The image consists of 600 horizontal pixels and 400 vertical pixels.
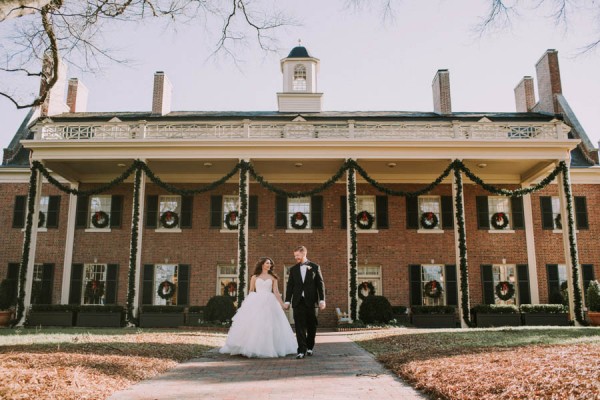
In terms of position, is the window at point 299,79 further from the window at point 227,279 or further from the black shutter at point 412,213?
the window at point 227,279

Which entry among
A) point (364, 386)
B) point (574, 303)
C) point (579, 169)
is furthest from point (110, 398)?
point (579, 169)

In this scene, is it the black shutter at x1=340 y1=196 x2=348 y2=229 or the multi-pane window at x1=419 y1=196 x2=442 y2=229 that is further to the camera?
the multi-pane window at x1=419 y1=196 x2=442 y2=229

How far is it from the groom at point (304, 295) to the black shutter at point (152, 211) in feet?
48.0

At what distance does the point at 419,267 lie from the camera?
2209cm

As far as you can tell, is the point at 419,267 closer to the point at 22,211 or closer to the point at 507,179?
the point at 507,179

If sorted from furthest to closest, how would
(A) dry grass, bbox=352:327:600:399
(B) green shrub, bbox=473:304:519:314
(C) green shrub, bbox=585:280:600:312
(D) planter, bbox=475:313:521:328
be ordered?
(B) green shrub, bbox=473:304:519:314 → (D) planter, bbox=475:313:521:328 → (C) green shrub, bbox=585:280:600:312 → (A) dry grass, bbox=352:327:600:399

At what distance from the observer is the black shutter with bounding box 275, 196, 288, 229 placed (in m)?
22.4

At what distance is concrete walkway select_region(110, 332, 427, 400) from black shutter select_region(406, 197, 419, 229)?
567 inches

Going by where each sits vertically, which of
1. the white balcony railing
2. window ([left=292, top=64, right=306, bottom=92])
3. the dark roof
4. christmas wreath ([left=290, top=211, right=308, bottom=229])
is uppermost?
the dark roof

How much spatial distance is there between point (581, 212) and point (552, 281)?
135 inches

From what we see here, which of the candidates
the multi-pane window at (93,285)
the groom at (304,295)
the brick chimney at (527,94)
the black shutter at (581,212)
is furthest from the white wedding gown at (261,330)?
the brick chimney at (527,94)

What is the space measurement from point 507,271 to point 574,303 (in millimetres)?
3981

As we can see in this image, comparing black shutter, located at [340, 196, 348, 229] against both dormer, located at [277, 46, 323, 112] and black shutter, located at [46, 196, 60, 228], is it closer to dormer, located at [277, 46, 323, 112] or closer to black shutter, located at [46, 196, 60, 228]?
dormer, located at [277, 46, 323, 112]

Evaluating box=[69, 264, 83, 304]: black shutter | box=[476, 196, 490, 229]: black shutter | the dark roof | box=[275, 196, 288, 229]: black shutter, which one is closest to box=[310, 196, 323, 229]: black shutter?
box=[275, 196, 288, 229]: black shutter
